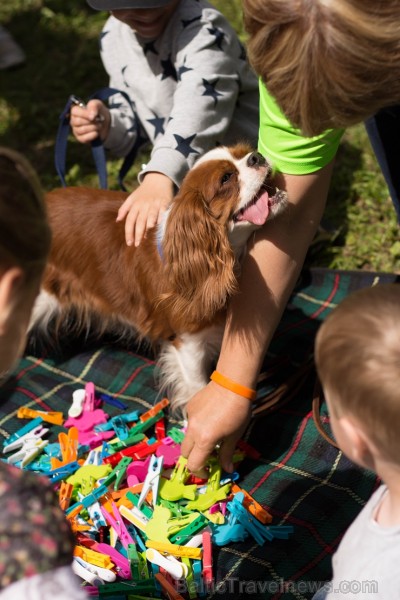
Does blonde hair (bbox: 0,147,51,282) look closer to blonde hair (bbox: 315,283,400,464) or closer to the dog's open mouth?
blonde hair (bbox: 315,283,400,464)

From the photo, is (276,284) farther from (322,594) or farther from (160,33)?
(160,33)

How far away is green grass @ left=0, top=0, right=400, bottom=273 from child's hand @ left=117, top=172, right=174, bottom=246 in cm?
101

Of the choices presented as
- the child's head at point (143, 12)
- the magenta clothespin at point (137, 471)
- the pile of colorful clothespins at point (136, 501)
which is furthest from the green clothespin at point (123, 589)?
the child's head at point (143, 12)

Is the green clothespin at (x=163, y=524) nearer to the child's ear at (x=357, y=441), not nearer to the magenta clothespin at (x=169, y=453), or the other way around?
the magenta clothespin at (x=169, y=453)

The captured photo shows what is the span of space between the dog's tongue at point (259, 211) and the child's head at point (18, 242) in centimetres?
105

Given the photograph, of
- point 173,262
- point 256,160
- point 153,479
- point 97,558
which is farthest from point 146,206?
point 97,558

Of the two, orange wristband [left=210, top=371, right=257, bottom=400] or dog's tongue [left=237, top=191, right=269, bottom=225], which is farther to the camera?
dog's tongue [left=237, top=191, right=269, bottom=225]

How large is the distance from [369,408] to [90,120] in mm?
2143

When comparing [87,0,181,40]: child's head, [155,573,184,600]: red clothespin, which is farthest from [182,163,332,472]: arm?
[87,0,181,40]: child's head

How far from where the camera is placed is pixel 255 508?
2.17 metres

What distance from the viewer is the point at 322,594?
1.65 m

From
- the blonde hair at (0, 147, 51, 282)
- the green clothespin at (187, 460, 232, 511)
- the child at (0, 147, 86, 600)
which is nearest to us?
the child at (0, 147, 86, 600)

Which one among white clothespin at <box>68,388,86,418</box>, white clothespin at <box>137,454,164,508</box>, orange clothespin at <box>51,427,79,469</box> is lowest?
white clothespin at <box>68,388,86,418</box>

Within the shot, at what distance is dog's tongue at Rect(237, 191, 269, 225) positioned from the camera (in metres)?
2.24
